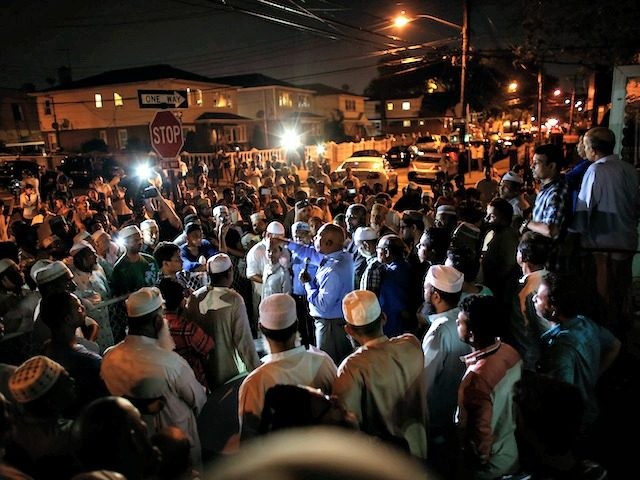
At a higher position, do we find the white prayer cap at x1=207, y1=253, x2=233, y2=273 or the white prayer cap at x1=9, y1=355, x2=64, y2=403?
the white prayer cap at x1=207, y1=253, x2=233, y2=273

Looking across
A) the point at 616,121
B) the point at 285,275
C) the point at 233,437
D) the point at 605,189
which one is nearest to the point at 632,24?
the point at 616,121

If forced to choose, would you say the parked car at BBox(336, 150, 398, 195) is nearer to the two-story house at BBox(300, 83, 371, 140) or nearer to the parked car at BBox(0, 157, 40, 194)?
the parked car at BBox(0, 157, 40, 194)

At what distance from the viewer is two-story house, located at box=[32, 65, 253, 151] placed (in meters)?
42.2

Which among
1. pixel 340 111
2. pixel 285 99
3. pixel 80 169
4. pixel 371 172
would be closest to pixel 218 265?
pixel 371 172

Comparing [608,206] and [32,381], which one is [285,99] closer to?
[608,206]

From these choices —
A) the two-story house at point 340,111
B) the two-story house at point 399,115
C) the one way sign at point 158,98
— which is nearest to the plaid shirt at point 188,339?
the one way sign at point 158,98

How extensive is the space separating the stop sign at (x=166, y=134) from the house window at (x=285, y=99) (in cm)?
4997

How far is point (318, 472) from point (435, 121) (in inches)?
2664

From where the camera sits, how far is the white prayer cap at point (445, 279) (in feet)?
11.8

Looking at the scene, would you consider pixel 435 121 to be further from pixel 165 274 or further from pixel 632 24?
pixel 165 274

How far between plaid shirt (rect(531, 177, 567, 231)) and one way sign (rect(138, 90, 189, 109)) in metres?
5.40

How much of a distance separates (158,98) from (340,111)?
2348 inches

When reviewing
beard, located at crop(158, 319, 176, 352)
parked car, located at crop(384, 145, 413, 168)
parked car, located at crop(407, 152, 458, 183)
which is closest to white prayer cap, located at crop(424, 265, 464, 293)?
beard, located at crop(158, 319, 176, 352)

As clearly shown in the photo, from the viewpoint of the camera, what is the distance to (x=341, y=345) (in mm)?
5320
